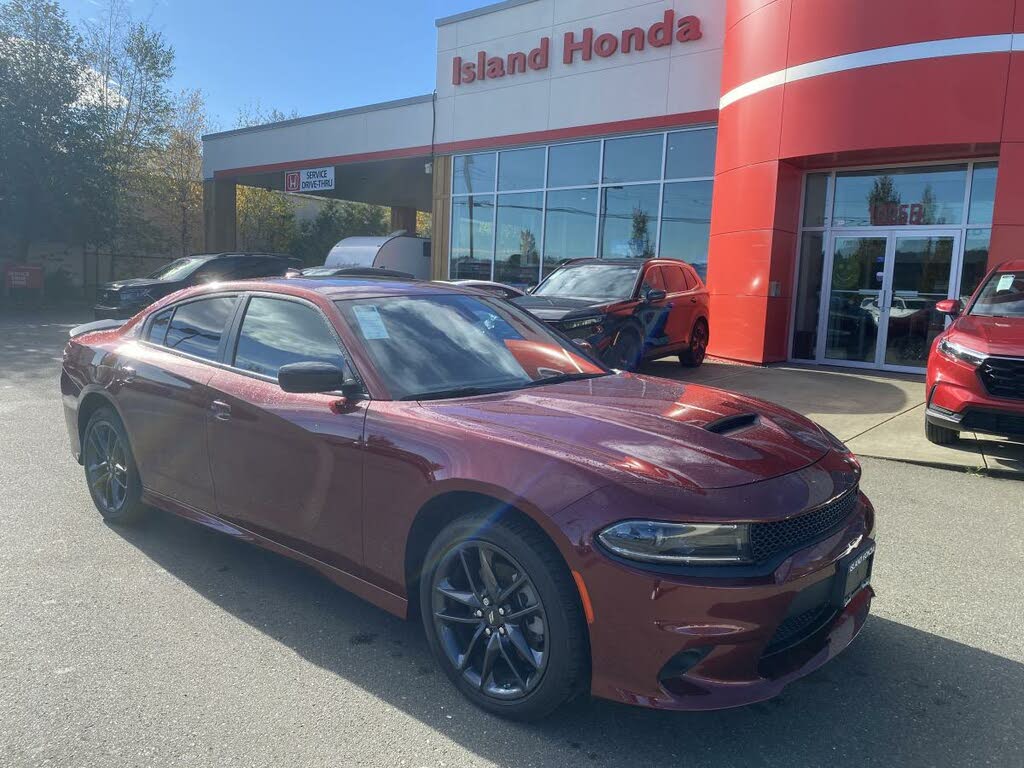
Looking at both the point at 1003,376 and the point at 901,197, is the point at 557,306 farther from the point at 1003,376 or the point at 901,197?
the point at 901,197

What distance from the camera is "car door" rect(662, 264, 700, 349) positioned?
10.9m

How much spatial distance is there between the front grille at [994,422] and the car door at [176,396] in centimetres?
589

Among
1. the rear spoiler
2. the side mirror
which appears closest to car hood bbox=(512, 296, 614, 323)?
the rear spoiler

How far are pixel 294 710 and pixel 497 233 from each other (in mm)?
16279

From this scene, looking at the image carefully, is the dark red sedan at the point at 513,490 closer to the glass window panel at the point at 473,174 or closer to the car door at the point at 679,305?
the car door at the point at 679,305

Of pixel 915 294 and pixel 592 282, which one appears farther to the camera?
pixel 915 294

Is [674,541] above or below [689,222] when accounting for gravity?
below

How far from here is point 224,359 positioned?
3.87 meters

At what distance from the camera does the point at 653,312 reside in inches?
407

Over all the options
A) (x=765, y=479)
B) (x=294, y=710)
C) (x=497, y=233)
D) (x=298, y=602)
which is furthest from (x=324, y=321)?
(x=497, y=233)

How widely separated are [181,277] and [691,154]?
10.5 m

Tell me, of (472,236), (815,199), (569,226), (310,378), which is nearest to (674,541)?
(310,378)

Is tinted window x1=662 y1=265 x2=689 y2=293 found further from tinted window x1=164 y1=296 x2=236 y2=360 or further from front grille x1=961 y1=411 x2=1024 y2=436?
tinted window x1=164 y1=296 x2=236 y2=360

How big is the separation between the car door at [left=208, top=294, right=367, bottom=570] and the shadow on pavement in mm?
395
